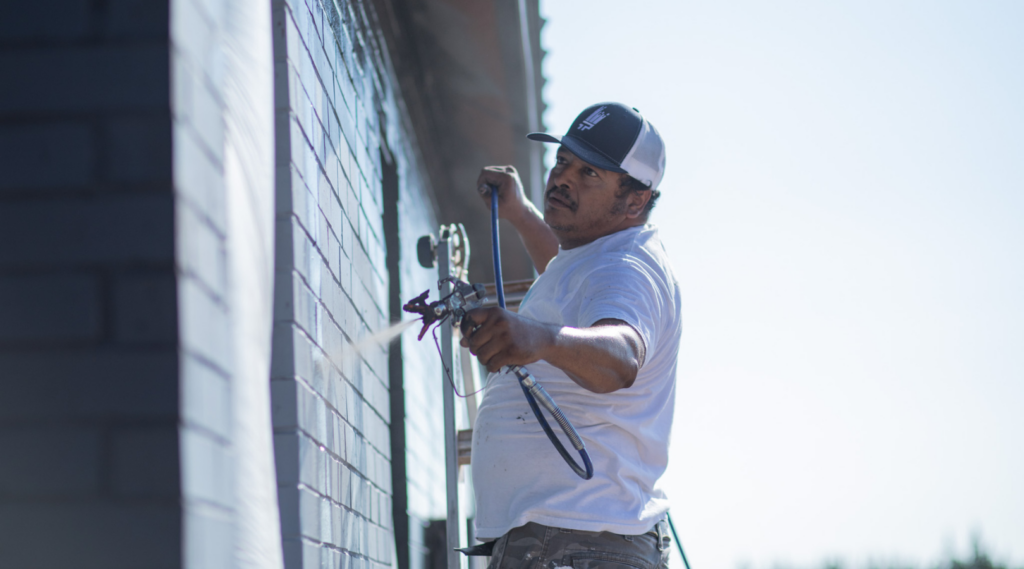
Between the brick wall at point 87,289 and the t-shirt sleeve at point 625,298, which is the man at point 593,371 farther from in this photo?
the brick wall at point 87,289

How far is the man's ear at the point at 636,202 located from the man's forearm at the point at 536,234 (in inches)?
26.1

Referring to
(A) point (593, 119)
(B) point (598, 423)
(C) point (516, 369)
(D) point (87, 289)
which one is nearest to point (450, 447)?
(B) point (598, 423)

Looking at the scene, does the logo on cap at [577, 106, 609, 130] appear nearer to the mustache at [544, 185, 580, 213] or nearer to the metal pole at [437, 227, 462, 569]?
the mustache at [544, 185, 580, 213]

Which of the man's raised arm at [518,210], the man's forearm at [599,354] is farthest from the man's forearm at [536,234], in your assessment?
the man's forearm at [599,354]

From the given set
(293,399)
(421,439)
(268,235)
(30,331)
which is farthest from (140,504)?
(421,439)

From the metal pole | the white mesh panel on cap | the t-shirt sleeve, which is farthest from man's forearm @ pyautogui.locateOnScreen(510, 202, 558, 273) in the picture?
the t-shirt sleeve

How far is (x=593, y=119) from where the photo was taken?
9.33 ft

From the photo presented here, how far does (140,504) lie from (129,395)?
14 centimetres

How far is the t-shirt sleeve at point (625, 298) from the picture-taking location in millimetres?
2139

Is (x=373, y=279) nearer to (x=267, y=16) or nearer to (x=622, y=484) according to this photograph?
(x=622, y=484)

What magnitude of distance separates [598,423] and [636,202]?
0.82 metres

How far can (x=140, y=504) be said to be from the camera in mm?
1066

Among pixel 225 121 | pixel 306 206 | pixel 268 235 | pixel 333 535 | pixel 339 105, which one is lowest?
pixel 333 535

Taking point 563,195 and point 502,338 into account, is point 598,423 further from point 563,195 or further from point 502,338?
point 563,195
